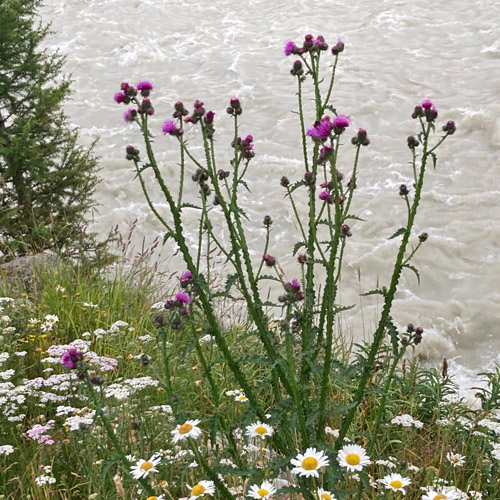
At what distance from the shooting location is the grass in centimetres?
222

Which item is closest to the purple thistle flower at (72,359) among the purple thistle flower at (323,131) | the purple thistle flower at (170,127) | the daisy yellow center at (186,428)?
the daisy yellow center at (186,428)

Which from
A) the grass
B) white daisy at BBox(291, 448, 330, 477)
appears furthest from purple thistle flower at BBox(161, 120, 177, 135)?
white daisy at BBox(291, 448, 330, 477)

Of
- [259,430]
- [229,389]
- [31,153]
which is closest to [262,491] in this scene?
[259,430]

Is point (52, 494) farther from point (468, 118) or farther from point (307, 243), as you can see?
point (468, 118)

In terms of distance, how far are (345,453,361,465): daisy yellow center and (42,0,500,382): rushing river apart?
2.63m

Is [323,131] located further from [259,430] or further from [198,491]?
[198,491]

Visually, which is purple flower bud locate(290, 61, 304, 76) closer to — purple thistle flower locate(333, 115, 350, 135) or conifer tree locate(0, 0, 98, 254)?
purple thistle flower locate(333, 115, 350, 135)

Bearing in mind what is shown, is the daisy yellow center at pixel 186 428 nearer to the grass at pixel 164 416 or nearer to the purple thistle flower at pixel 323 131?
the grass at pixel 164 416

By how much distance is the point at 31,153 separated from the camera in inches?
221

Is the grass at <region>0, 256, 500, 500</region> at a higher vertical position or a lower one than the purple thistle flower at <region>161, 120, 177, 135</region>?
lower

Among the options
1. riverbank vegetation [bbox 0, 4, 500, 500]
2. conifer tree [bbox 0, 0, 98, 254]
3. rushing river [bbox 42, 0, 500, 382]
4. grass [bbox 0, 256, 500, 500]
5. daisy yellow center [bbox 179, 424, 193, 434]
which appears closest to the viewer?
daisy yellow center [bbox 179, 424, 193, 434]

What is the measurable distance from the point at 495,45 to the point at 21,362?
1022cm

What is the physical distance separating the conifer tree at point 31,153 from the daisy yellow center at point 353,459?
13.5ft

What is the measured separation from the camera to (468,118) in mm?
9094
